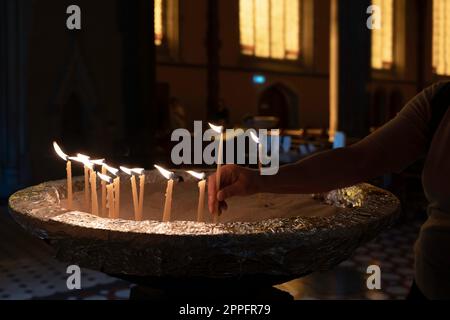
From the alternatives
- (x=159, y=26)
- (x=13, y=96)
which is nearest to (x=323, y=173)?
(x=13, y=96)

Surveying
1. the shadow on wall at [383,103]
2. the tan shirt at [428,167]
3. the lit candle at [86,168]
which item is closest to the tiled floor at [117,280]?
the lit candle at [86,168]

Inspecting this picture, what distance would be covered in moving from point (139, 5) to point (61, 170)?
118 inches

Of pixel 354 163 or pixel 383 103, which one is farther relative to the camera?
pixel 383 103

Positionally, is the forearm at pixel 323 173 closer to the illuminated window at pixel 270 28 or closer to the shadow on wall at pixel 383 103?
the illuminated window at pixel 270 28

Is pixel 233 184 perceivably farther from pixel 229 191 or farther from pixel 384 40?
pixel 384 40

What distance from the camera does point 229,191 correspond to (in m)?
1.16

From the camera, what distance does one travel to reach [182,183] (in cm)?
184

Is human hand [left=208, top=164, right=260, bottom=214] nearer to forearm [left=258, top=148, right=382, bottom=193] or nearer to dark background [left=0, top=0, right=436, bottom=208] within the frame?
forearm [left=258, top=148, right=382, bottom=193]

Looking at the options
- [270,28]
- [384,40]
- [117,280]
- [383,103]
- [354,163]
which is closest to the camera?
[354,163]

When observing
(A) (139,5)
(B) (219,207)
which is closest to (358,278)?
(B) (219,207)

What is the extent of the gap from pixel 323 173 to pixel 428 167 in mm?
241

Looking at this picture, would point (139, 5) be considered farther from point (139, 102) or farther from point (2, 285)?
point (2, 285)

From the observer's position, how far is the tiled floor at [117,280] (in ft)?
11.5
